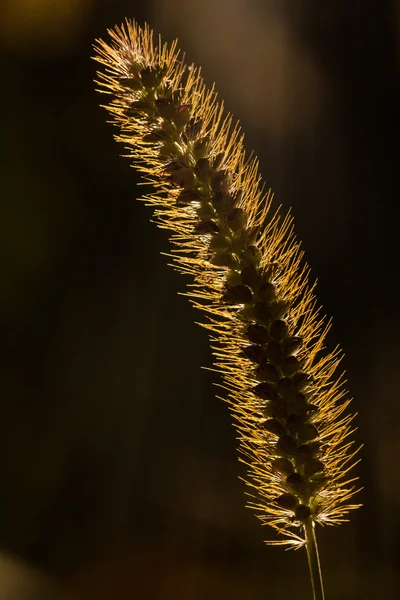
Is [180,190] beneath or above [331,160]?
beneath

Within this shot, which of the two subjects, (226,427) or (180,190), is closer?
(180,190)

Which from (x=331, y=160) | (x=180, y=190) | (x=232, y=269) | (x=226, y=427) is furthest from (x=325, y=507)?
(x=331, y=160)

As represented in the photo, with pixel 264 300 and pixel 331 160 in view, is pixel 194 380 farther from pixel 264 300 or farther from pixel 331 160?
pixel 264 300

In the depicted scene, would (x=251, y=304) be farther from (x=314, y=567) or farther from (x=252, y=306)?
(x=314, y=567)

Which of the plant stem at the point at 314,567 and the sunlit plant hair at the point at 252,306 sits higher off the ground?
the sunlit plant hair at the point at 252,306

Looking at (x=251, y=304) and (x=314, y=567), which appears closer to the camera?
(x=314, y=567)

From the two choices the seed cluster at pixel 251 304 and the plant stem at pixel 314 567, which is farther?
the seed cluster at pixel 251 304

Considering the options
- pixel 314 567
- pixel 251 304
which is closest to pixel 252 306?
pixel 251 304

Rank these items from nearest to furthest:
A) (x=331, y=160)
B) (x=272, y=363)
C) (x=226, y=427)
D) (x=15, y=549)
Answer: (x=272, y=363), (x=15, y=549), (x=226, y=427), (x=331, y=160)
